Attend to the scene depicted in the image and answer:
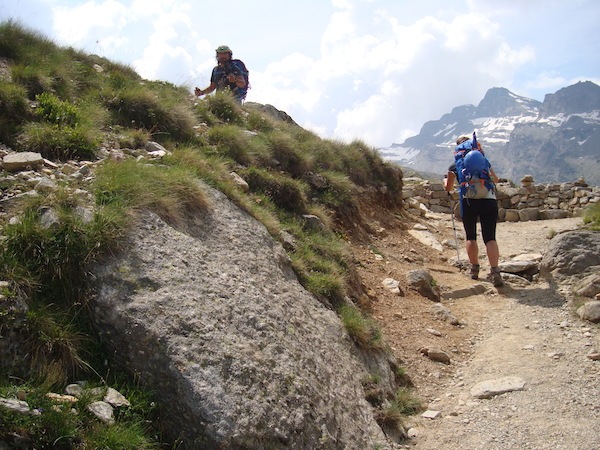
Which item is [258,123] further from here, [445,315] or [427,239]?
[445,315]

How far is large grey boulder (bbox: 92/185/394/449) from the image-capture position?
10.8 feet

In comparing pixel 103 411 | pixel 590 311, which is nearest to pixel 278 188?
pixel 590 311

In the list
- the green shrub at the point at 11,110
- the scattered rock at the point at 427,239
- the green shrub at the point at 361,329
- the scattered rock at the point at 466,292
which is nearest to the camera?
the green shrub at the point at 361,329

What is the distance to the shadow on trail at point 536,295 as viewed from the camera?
729cm

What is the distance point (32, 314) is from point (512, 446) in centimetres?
389

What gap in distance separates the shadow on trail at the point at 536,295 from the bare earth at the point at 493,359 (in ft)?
0.05

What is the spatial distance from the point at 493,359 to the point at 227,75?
948 cm

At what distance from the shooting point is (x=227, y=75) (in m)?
12.5

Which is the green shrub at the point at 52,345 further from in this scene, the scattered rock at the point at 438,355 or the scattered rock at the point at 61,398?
the scattered rock at the point at 438,355

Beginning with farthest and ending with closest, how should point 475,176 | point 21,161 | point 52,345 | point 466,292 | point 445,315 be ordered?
1. point 475,176
2. point 466,292
3. point 445,315
4. point 21,161
5. point 52,345

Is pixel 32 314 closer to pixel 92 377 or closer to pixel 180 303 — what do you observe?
pixel 92 377

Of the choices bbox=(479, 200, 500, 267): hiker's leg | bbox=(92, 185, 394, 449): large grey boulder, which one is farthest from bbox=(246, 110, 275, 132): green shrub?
bbox=(92, 185, 394, 449): large grey boulder

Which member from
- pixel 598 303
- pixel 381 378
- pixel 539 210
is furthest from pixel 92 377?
pixel 539 210

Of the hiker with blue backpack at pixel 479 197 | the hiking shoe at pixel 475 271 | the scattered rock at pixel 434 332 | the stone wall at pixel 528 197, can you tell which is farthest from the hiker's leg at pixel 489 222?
the stone wall at pixel 528 197
